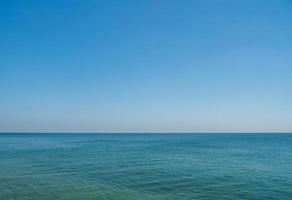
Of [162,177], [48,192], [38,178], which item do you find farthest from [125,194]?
[38,178]

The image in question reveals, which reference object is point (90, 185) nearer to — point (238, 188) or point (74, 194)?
point (74, 194)

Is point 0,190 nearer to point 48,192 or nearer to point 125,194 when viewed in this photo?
point 48,192

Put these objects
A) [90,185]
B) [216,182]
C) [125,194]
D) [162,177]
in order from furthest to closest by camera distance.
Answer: [162,177]
[216,182]
[90,185]
[125,194]

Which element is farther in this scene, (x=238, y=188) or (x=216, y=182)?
(x=216, y=182)

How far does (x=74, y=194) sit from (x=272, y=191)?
1337cm

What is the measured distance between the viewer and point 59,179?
77.7 ft

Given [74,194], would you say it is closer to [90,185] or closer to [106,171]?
[90,185]

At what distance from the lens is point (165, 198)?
1758 centimetres

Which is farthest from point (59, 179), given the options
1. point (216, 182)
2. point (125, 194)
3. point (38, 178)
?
point (216, 182)

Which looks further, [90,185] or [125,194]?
[90,185]

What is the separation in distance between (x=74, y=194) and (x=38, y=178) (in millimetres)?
7205

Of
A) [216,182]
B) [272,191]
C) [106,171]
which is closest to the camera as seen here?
[272,191]

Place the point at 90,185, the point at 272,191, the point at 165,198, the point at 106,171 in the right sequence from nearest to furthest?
the point at 165,198 → the point at 272,191 → the point at 90,185 → the point at 106,171

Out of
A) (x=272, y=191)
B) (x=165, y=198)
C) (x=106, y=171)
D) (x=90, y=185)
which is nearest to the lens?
(x=165, y=198)
